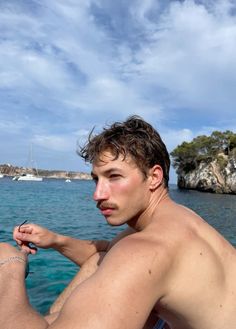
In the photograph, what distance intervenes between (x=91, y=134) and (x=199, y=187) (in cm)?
8279

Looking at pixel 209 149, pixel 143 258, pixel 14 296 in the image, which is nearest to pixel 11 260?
pixel 14 296

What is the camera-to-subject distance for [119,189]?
2.42m

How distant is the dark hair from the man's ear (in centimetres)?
4

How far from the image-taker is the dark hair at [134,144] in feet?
8.21

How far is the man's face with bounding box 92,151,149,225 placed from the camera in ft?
7.97

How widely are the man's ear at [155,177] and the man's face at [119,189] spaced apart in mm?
57

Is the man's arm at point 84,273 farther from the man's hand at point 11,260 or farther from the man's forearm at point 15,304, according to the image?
the man's forearm at point 15,304

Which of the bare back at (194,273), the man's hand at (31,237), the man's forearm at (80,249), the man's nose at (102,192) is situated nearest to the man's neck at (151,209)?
the bare back at (194,273)

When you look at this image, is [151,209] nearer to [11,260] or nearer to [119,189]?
[119,189]

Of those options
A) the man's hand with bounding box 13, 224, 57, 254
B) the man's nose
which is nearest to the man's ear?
the man's nose

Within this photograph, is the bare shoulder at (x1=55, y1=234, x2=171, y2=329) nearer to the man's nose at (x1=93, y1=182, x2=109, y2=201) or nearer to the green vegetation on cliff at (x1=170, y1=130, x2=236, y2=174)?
the man's nose at (x1=93, y1=182, x2=109, y2=201)

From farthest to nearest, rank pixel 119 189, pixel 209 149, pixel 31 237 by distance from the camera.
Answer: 1. pixel 209 149
2. pixel 31 237
3. pixel 119 189

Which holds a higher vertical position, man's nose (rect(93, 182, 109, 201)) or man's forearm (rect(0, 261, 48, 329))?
man's nose (rect(93, 182, 109, 201))

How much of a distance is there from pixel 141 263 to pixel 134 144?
105 cm
